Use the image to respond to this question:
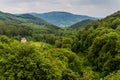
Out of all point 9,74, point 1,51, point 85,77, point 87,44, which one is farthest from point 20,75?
point 87,44

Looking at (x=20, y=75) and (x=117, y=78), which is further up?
(x=117, y=78)

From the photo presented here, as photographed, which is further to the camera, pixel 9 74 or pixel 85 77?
pixel 85 77

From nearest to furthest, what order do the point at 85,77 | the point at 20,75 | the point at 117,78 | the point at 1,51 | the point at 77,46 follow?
1. the point at 117,78
2. the point at 20,75
3. the point at 1,51
4. the point at 85,77
5. the point at 77,46

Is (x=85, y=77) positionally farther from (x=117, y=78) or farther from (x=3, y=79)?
(x=117, y=78)

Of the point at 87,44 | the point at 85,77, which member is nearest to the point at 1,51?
the point at 85,77

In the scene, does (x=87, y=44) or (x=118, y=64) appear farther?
(x=87, y=44)

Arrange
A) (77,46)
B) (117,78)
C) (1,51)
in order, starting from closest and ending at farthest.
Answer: (117,78)
(1,51)
(77,46)

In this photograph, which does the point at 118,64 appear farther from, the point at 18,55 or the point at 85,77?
the point at 18,55

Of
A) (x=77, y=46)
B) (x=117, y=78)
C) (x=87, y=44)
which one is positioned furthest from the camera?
(x=77, y=46)

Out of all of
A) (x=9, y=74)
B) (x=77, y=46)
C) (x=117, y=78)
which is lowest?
(x=77, y=46)
